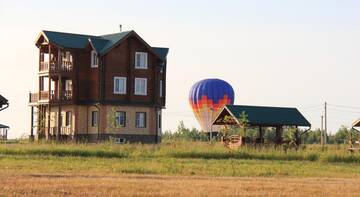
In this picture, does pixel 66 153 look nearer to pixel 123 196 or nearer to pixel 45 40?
pixel 123 196

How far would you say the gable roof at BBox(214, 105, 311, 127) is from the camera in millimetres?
62594

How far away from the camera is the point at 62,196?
65.7ft

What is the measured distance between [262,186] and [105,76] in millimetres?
45467

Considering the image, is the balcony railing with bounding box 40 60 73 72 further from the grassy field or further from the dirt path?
the dirt path

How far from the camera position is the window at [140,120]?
70.8m

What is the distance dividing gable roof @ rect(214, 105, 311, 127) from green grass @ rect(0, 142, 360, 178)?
12215 mm

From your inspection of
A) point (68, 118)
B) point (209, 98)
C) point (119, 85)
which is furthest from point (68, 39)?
point (209, 98)

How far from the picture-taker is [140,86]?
233 ft

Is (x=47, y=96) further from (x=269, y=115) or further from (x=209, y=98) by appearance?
(x=209, y=98)

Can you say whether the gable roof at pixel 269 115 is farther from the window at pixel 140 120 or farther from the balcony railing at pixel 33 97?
the balcony railing at pixel 33 97

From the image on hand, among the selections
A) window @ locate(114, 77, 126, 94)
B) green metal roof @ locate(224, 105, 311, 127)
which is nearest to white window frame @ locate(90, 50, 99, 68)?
window @ locate(114, 77, 126, 94)

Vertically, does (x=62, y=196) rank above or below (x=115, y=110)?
below

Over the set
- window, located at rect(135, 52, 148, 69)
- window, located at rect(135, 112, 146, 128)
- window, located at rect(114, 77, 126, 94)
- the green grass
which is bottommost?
the green grass

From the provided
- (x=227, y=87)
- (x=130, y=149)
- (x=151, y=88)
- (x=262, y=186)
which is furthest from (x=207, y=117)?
(x=262, y=186)
